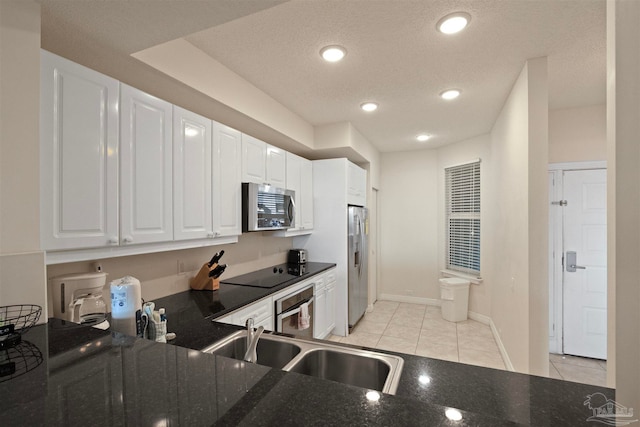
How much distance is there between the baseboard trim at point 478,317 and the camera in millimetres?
3037

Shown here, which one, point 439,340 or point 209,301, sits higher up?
point 209,301

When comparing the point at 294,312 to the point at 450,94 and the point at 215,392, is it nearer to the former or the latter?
the point at 215,392

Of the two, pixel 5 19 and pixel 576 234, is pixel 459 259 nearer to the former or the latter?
pixel 576 234

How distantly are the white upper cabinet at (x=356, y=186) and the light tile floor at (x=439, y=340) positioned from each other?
1.73 metres

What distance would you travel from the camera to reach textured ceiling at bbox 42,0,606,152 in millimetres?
1392

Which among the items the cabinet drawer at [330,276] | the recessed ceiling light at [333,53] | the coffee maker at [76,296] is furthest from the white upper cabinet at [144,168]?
the cabinet drawer at [330,276]

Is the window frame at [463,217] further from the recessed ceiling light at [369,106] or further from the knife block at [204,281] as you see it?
the knife block at [204,281]

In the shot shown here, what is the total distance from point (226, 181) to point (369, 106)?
1742mm

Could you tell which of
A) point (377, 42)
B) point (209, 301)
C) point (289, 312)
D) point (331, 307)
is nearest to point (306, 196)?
point (331, 307)

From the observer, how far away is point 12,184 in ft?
3.90

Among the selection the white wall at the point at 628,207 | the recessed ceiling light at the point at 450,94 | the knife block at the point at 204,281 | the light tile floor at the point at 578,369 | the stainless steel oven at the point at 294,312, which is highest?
the recessed ceiling light at the point at 450,94

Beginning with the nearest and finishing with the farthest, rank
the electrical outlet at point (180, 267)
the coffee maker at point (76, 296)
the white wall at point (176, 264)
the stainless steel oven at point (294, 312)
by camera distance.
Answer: the coffee maker at point (76, 296) < the white wall at point (176, 264) < the electrical outlet at point (180, 267) < the stainless steel oven at point (294, 312)

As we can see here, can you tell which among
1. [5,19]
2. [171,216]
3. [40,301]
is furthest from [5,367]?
[5,19]

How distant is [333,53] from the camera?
7.03 feet
